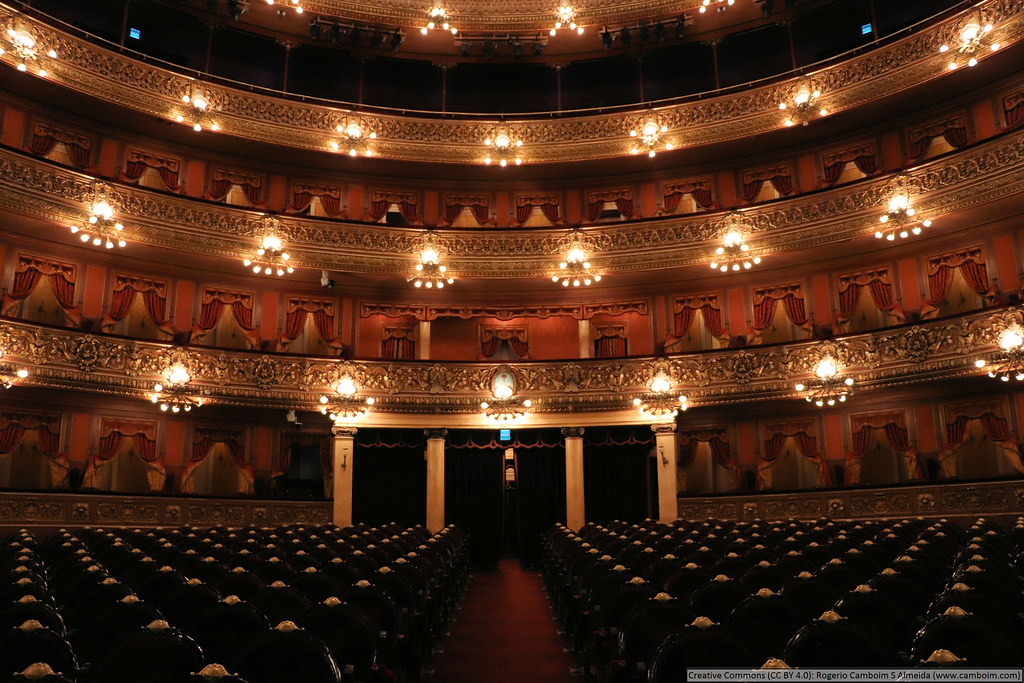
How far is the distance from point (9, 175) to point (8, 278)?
2.36 m

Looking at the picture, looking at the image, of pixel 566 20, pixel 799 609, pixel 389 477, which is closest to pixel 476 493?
pixel 389 477

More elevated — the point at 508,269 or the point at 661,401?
the point at 508,269

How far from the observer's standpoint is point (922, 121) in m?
17.3

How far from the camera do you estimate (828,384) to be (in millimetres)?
15555

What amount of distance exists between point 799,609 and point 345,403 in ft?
47.1

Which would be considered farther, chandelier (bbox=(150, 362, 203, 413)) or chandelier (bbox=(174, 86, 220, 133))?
chandelier (bbox=(174, 86, 220, 133))

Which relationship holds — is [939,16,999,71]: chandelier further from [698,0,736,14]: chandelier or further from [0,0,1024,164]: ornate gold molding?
[698,0,736,14]: chandelier

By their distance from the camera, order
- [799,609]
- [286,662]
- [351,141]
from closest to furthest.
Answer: [286,662] < [799,609] < [351,141]

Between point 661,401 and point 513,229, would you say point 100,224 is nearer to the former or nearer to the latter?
point 513,229

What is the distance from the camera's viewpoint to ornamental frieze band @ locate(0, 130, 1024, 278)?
14773 millimetres

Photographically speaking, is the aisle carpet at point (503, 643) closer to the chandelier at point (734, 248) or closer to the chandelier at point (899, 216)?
the chandelier at point (734, 248)

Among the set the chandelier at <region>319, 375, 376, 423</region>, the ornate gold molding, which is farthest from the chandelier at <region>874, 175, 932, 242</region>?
the chandelier at <region>319, 375, 376, 423</region>

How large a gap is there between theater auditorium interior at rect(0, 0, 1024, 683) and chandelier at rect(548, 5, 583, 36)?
0.18 metres

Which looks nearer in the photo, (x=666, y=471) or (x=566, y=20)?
(x=666, y=471)
